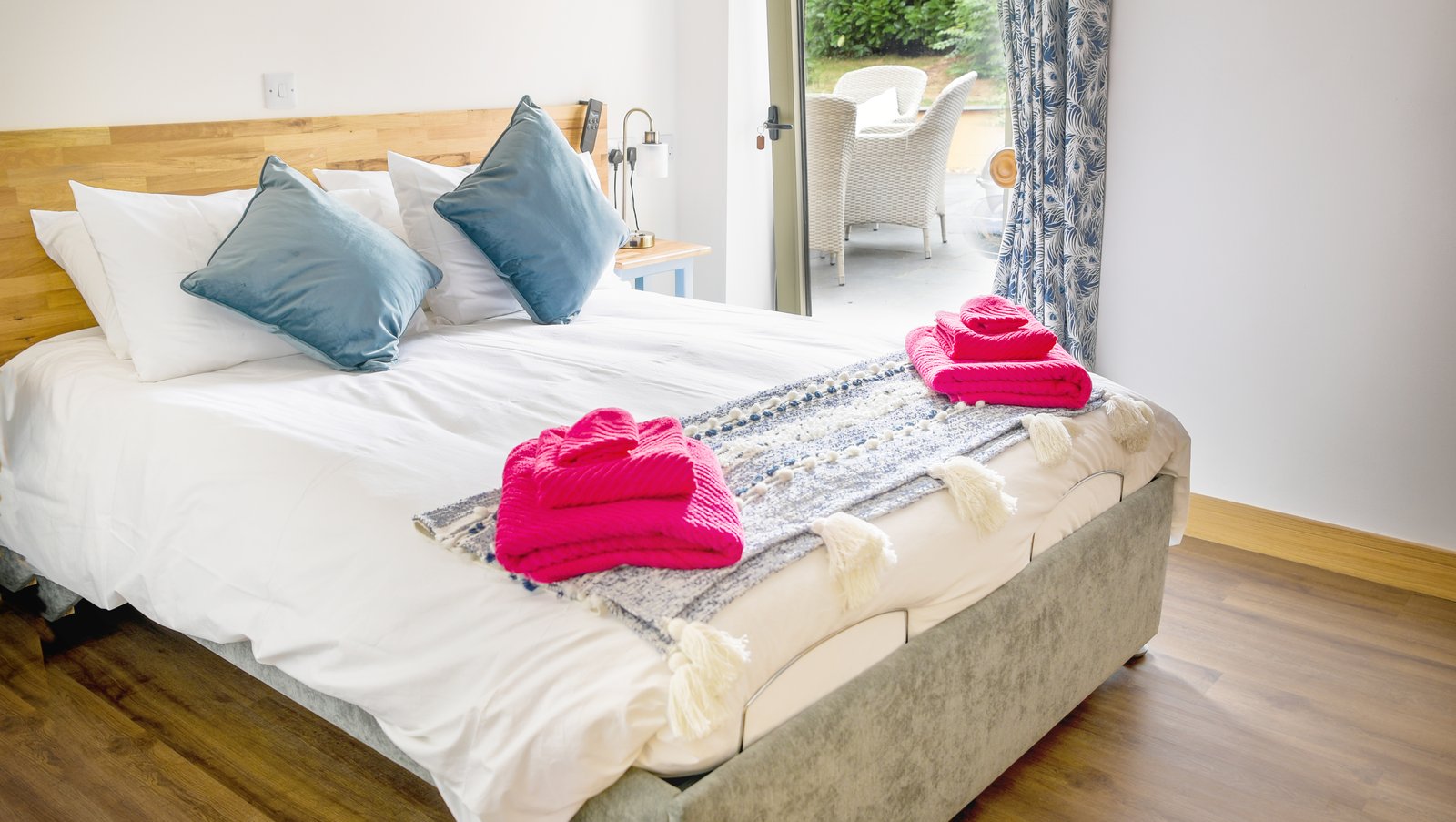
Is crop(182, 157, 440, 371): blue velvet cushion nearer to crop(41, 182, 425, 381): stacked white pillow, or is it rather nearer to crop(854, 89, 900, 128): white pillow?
crop(41, 182, 425, 381): stacked white pillow

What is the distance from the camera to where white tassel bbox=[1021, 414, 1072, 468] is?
2041 mm

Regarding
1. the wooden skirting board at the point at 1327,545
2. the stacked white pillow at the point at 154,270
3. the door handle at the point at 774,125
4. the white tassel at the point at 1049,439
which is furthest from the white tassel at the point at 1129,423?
the door handle at the point at 774,125

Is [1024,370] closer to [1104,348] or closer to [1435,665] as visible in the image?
[1435,665]

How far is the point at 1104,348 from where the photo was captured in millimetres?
3562

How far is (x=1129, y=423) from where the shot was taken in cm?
225

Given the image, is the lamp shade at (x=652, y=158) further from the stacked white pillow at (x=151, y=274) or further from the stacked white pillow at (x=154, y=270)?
the stacked white pillow at (x=151, y=274)

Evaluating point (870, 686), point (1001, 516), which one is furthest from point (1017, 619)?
point (870, 686)

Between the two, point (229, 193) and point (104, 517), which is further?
point (229, 193)

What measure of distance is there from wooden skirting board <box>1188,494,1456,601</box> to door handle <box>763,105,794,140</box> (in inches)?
80.3

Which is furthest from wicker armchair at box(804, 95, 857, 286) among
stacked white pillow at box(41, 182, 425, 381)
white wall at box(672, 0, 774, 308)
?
stacked white pillow at box(41, 182, 425, 381)

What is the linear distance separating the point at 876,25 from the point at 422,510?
3023 mm

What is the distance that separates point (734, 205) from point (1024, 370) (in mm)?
2309

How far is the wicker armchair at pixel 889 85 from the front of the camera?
4.03m

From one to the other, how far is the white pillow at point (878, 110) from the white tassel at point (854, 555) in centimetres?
281
